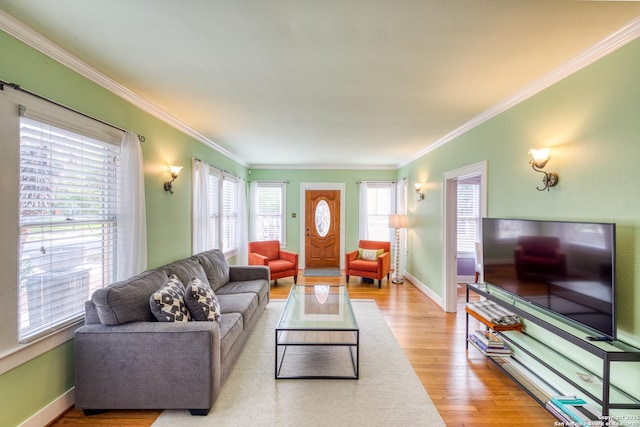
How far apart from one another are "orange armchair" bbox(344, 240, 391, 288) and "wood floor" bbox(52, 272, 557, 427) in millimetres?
1204

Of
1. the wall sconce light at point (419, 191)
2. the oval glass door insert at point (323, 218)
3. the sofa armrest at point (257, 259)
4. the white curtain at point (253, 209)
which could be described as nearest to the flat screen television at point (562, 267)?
→ the wall sconce light at point (419, 191)

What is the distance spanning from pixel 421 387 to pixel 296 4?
9.43 feet

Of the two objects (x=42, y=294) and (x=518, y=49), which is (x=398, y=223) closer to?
(x=518, y=49)

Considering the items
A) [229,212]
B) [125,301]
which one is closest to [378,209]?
[229,212]

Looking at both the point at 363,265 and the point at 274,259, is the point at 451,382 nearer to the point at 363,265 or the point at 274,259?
the point at 363,265

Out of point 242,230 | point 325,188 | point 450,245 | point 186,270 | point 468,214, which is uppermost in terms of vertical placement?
point 325,188

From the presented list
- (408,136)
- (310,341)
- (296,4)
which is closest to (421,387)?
(310,341)

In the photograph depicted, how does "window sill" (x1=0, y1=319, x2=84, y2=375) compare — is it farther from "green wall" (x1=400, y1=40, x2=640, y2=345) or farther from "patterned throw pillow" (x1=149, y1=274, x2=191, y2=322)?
"green wall" (x1=400, y1=40, x2=640, y2=345)

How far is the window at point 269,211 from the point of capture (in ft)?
22.3

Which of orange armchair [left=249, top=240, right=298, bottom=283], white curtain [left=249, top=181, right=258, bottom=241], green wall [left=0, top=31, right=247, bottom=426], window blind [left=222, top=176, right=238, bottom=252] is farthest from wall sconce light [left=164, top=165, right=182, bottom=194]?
white curtain [left=249, top=181, right=258, bottom=241]

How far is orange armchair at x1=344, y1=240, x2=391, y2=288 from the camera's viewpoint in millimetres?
5324

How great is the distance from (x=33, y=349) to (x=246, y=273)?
2.47 m

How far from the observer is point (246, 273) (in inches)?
163

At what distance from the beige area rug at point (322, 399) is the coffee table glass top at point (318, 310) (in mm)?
378
